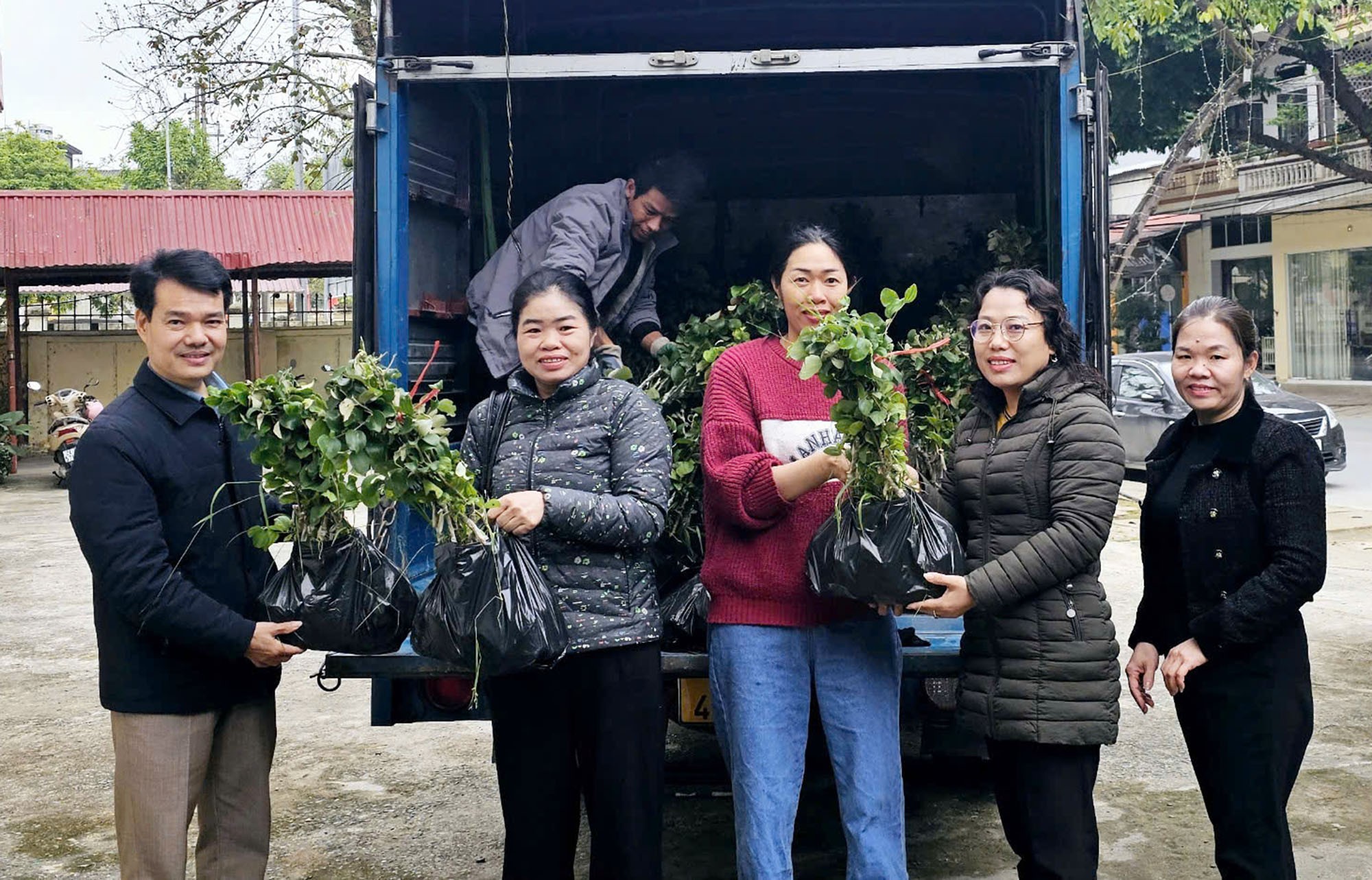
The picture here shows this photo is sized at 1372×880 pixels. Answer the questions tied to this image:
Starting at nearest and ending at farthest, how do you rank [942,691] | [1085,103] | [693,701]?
[942,691]
[693,701]
[1085,103]

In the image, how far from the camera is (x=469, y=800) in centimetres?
475

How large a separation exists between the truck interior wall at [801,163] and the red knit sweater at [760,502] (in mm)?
2145

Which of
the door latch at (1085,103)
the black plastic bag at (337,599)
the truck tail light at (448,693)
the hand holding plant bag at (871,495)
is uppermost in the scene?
the door latch at (1085,103)

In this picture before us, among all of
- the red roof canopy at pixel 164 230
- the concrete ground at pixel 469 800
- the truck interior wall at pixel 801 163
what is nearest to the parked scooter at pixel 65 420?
the red roof canopy at pixel 164 230

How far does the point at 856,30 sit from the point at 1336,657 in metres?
4.09

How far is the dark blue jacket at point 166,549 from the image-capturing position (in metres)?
2.70

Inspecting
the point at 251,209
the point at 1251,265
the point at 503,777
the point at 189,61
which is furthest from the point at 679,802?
the point at 1251,265

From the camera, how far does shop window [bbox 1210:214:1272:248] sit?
26.6 metres

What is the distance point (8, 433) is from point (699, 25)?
1632 centimetres

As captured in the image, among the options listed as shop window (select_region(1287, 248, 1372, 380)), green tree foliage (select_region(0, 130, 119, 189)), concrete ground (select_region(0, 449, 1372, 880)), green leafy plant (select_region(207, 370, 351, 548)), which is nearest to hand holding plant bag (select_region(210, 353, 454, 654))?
green leafy plant (select_region(207, 370, 351, 548))

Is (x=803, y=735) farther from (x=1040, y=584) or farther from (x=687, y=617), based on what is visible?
(x=1040, y=584)

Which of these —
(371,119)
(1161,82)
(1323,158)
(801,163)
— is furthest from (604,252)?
(1323,158)

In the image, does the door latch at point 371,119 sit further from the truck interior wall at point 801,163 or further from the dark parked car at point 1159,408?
the dark parked car at point 1159,408

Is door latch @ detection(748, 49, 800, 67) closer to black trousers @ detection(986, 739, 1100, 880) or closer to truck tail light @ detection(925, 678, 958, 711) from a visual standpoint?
truck tail light @ detection(925, 678, 958, 711)
